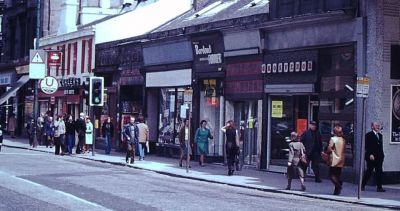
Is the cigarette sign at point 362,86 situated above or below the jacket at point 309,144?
above

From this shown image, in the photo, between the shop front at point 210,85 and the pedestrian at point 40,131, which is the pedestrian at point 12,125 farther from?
the shop front at point 210,85

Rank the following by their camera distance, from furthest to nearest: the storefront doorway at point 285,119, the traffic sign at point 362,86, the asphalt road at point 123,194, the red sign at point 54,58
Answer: the red sign at point 54,58
the storefront doorway at point 285,119
the traffic sign at point 362,86
the asphalt road at point 123,194

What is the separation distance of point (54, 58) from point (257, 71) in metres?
20.5

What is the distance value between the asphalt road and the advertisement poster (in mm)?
4605

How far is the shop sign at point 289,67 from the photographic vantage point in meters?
Answer: 22.2

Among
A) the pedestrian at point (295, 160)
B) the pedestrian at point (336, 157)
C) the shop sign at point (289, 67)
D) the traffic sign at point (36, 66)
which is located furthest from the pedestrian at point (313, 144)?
the traffic sign at point (36, 66)

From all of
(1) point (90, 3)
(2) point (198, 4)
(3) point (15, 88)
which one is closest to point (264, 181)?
(2) point (198, 4)

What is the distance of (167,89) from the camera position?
3136 cm

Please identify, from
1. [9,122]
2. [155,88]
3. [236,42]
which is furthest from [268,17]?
[9,122]

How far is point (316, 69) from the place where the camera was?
21.8 m

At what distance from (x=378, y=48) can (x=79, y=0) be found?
100 ft

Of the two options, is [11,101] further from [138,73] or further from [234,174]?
[234,174]

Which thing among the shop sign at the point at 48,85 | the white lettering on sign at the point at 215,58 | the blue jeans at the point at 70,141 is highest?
the white lettering on sign at the point at 215,58

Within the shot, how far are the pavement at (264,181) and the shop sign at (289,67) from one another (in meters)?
3.54
